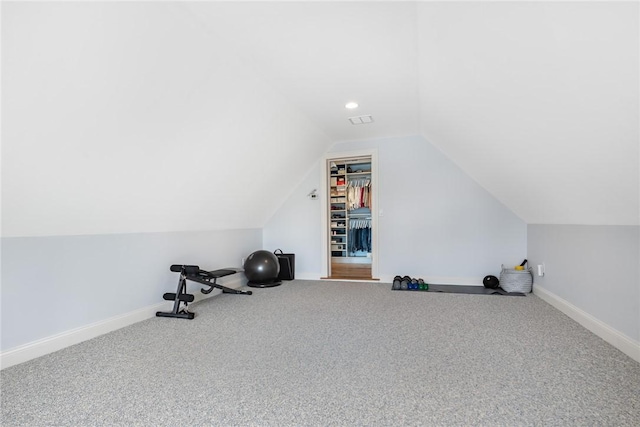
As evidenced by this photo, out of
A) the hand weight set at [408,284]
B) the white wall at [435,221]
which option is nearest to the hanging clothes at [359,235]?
the white wall at [435,221]

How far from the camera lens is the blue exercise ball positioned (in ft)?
15.6

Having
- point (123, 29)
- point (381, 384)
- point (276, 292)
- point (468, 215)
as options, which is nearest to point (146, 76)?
point (123, 29)

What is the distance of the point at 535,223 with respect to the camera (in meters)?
4.27

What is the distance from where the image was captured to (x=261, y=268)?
15.7 ft

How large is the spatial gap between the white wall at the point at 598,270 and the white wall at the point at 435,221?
→ 0.86 m

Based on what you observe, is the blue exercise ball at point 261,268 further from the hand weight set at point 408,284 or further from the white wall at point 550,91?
the white wall at point 550,91

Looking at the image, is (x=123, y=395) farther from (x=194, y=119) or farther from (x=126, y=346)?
(x=194, y=119)

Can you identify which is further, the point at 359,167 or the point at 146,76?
the point at 359,167

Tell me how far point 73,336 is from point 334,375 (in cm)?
209

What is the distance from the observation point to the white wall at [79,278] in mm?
2305

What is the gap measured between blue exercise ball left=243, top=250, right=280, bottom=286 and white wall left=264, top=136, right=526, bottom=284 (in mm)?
1671

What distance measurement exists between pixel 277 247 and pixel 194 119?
3.33 meters

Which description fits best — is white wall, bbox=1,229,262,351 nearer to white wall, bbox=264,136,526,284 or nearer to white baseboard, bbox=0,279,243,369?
white baseboard, bbox=0,279,243,369

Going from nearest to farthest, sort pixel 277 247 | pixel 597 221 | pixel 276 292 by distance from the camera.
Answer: pixel 597 221 → pixel 276 292 → pixel 277 247
